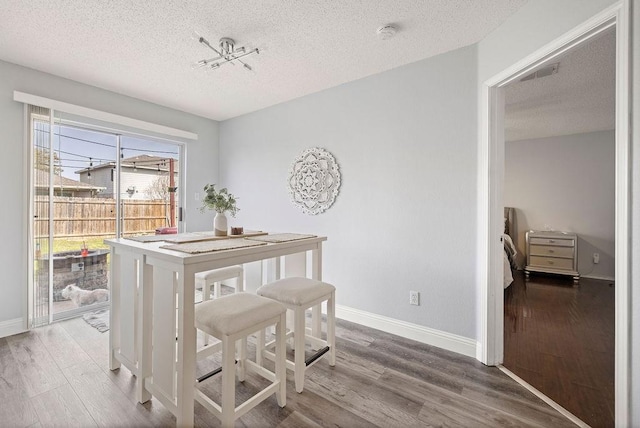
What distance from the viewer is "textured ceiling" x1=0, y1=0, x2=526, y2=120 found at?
5.94 ft

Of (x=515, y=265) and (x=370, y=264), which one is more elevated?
(x=370, y=264)

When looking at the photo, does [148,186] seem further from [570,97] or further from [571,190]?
[571,190]

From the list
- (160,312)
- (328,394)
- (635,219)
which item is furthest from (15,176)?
(635,219)

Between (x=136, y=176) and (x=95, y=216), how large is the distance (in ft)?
2.08

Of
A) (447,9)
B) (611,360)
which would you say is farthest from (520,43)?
(611,360)

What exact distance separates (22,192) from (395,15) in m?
3.46

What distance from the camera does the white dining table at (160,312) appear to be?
1394mm

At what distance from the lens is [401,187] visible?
2566mm

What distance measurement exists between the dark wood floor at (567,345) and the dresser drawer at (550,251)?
76 cm

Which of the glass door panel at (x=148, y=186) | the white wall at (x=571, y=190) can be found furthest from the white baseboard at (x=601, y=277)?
the glass door panel at (x=148, y=186)

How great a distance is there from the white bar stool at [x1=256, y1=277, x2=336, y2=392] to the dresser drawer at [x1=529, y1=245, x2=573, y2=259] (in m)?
4.61

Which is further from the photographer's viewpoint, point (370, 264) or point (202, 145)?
point (202, 145)

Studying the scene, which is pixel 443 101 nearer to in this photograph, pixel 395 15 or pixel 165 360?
pixel 395 15

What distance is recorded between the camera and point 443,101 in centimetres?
235
